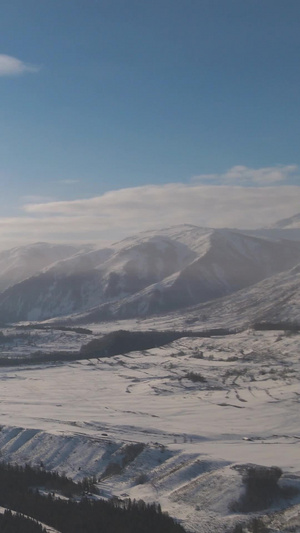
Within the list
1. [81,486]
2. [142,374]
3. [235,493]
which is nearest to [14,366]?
[142,374]

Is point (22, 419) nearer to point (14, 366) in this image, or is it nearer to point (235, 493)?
point (235, 493)

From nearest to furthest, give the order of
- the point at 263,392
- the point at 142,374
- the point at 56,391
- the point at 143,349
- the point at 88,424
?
1. the point at 88,424
2. the point at 263,392
3. the point at 56,391
4. the point at 142,374
5. the point at 143,349

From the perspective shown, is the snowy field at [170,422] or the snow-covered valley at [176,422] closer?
the snow-covered valley at [176,422]

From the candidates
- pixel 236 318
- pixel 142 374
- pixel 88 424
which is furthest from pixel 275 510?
pixel 236 318

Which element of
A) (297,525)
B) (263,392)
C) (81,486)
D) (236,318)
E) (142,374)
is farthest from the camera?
(236,318)

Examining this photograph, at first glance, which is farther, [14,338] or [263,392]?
[14,338]

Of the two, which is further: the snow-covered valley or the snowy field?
the snowy field

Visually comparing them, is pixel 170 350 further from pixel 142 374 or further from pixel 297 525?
pixel 297 525
